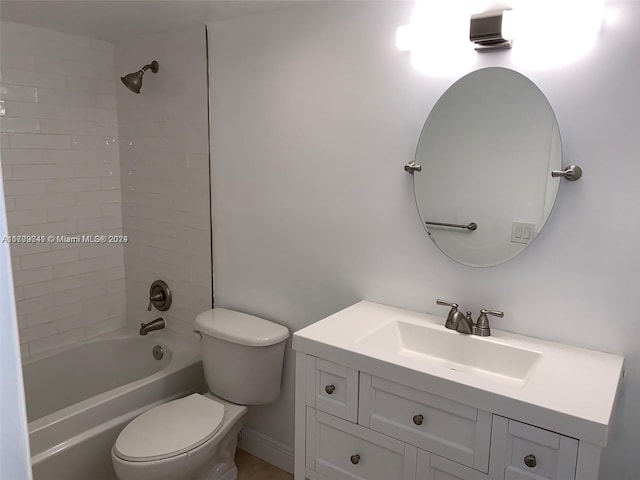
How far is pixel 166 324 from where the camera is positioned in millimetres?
2934

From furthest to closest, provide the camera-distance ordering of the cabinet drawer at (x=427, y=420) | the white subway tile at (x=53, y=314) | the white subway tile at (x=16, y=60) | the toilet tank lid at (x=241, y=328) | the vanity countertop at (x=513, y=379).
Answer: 1. the white subway tile at (x=53, y=314)
2. the white subway tile at (x=16, y=60)
3. the toilet tank lid at (x=241, y=328)
4. the cabinet drawer at (x=427, y=420)
5. the vanity countertop at (x=513, y=379)

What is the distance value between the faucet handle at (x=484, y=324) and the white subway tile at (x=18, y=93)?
2406 mm

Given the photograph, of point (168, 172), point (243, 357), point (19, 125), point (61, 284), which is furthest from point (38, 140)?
point (243, 357)

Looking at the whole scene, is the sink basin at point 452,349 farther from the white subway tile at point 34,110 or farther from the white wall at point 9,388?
the white subway tile at point 34,110

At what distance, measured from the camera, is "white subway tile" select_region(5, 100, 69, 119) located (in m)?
2.51

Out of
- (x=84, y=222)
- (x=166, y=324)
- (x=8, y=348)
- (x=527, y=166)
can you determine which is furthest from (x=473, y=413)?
(x=84, y=222)

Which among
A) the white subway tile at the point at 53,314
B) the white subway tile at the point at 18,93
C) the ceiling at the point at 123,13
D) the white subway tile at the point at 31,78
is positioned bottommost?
the white subway tile at the point at 53,314

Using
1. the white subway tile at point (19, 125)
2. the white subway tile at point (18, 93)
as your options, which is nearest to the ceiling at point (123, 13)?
the white subway tile at point (18, 93)

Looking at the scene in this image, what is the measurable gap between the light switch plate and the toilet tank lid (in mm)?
1105

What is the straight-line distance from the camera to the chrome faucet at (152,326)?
2842 mm

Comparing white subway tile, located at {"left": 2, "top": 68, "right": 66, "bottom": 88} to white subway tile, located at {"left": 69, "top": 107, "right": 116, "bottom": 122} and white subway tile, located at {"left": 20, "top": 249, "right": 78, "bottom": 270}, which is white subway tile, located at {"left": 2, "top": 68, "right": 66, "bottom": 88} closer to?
white subway tile, located at {"left": 69, "top": 107, "right": 116, "bottom": 122}

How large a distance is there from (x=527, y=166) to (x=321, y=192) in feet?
2.80

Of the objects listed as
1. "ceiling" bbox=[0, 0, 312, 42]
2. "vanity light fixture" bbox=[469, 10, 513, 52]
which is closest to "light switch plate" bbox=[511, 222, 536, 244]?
"vanity light fixture" bbox=[469, 10, 513, 52]

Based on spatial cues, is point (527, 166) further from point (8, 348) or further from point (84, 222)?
point (84, 222)
